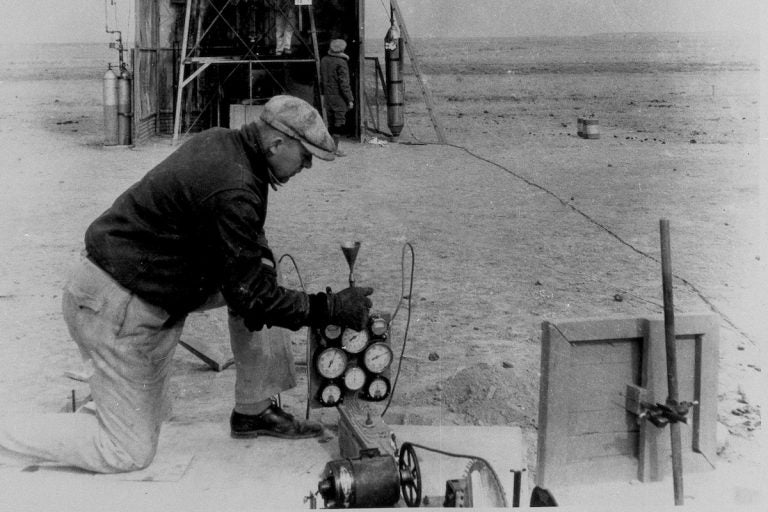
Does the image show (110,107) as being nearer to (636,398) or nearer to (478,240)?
(478,240)

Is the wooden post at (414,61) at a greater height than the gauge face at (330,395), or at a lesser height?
greater

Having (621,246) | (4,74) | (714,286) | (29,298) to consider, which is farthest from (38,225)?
(4,74)

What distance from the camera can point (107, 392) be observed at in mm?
3750

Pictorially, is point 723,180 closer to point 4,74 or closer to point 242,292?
point 242,292

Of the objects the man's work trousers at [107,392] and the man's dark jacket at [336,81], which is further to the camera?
the man's dark jacket at [336,81]

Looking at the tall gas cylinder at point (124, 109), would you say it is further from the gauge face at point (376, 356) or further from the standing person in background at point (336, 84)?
the gauge face at point (376, 356)

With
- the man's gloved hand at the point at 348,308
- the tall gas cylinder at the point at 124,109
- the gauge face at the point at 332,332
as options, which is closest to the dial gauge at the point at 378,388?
the gauge face at the point at 332,332

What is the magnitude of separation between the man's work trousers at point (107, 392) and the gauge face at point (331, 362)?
714 millimetres

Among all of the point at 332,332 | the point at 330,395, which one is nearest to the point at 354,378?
the point at 330,395

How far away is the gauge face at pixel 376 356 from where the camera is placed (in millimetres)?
4203

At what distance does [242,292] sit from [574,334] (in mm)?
1327

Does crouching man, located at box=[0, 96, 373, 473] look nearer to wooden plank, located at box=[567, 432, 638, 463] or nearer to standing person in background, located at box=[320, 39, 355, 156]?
wooden plank, located at box=[567, 432, 638, 463]

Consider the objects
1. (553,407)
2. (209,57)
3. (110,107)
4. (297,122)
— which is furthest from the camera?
(209,57)

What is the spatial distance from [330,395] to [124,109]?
1150 centimetres
